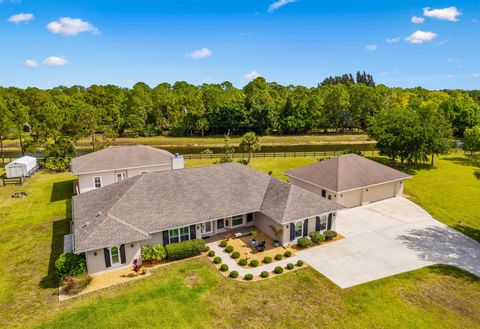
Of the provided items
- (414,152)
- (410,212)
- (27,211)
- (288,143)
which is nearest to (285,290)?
(410,212)

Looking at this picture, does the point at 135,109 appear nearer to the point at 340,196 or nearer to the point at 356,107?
the point at 356,107

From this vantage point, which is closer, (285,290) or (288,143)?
(285,290)

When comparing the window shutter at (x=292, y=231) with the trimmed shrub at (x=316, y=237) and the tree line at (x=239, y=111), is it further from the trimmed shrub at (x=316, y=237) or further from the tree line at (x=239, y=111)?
the tree line at (x=239, y=111)

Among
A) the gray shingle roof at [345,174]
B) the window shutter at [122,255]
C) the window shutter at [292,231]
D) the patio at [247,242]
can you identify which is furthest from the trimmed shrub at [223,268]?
the gray shingle roof at [345,174]

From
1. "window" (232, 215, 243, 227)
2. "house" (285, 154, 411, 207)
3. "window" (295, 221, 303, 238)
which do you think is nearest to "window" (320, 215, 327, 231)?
"window" (295, 221, 303, 238)

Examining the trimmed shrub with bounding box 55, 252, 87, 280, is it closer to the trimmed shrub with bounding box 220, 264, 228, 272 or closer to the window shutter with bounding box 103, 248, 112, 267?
the window shutter with bounding box 103, 248, 112, 267
